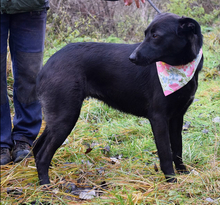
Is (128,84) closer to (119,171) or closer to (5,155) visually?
(119,171)

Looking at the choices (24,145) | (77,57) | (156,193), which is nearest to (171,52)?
(77,57)

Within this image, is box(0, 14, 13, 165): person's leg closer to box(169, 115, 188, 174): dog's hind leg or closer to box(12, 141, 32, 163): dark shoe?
box(12, 141, 32, 163): dark shoe

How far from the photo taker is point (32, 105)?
3162mm

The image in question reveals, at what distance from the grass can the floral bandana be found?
2.30ft

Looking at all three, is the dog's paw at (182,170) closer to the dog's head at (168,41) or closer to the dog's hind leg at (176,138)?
the dog's hind leg at (176,138)

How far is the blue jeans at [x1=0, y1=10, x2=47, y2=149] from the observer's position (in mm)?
2846

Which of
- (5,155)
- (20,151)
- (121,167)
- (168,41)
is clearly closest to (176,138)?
(121,167)

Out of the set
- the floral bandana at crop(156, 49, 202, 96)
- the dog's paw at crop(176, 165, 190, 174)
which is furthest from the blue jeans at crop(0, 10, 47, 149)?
the dog's paw at crop(176, 165, 190, 174)

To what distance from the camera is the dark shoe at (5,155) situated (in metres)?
2.96

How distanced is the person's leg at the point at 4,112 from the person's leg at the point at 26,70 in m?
0.07

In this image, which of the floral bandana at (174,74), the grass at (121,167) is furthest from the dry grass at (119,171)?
the floral bandana at (174,74)

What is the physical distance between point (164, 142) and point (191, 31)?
915 millimetres

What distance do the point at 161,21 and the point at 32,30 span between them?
4.27 feet

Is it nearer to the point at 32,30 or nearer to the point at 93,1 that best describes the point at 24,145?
the point at 32,30
